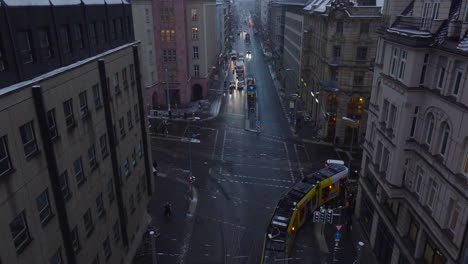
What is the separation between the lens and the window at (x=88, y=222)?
21725 mm

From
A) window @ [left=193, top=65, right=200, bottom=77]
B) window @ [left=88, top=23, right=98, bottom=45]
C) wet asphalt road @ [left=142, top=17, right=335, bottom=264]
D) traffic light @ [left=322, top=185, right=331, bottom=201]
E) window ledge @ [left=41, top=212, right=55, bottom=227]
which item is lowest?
wet asphalt road @ [left=142, top=17, right=335, bottom=264]

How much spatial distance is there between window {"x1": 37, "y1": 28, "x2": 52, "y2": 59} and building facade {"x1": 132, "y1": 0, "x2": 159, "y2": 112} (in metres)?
48.2

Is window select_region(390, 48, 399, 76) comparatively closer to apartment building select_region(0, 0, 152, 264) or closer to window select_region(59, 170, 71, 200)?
apartment building select_region(0, 0, 152, 264)

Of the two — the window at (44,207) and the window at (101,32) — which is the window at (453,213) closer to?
the window at (44,207)

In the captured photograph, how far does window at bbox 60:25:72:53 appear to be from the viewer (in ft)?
63.6

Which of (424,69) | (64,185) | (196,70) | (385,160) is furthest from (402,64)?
(196,70)

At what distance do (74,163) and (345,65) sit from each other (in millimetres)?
41704

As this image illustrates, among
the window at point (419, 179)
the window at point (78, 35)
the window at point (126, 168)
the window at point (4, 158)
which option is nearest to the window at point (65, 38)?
the window at point (78, 35)

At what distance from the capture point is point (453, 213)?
20.3 meters

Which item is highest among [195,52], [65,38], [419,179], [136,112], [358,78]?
[65,38]

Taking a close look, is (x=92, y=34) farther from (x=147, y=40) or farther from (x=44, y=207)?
(x=147, y=40)

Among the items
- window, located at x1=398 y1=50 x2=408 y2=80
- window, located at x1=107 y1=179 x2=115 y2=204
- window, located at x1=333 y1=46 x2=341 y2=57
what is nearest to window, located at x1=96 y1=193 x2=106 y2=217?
window, located at x1=107 y1=179 x2=115 y2=204

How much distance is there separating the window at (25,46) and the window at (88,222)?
9.94 m

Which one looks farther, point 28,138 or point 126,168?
point 126,168
